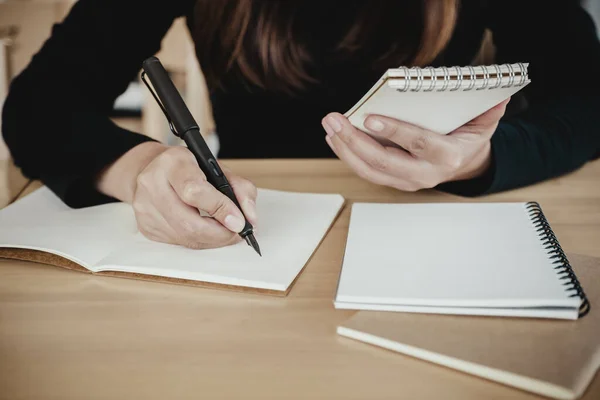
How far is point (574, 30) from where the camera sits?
0.92 metres

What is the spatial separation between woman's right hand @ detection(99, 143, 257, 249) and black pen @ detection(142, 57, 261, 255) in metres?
0.01

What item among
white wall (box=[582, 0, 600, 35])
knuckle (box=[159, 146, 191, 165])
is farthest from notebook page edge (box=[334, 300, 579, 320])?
white wall (box=[582, 0, 600, 35])

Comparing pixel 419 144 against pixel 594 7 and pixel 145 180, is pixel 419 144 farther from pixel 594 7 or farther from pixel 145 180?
pixel 594 7

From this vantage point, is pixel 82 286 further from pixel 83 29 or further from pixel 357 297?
pixel 83 29

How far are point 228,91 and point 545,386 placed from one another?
825 millimetres

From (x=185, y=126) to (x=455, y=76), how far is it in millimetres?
269

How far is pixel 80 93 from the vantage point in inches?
32.4

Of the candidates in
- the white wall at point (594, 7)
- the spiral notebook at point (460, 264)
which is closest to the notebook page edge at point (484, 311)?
the spiral notebook at point (460, 264)

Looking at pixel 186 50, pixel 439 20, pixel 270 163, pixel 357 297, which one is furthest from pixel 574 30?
pixel 186 50

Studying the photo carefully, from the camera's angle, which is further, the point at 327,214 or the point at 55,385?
the point at 327,214

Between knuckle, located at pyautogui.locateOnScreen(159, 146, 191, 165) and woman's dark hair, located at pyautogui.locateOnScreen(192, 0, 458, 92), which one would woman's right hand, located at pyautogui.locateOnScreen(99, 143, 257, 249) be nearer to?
knuckle, located at pyautogui.locateOnScreen(159, 146, 191, 165)

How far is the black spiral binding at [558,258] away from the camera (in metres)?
0.42

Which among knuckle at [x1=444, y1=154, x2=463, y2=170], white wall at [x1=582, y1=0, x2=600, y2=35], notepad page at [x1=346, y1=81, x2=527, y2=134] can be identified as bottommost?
white wall at [x1=582, y1=0, x2=600, y2=35]

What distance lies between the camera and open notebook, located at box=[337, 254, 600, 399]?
0.35 metres
